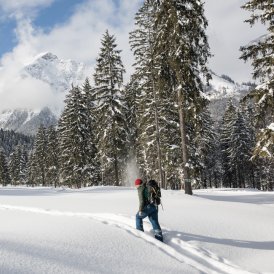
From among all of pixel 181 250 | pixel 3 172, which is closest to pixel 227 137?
pixel 3 172

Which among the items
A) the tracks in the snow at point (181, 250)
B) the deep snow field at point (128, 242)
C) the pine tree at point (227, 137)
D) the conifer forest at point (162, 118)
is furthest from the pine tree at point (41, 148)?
the tracks in the snow at point (181, 250)

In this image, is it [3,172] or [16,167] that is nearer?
[3,172]

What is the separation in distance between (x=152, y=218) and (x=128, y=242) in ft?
4.20

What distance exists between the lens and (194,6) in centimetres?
2198

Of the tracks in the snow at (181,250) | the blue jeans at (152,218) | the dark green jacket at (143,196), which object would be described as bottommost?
the tracks in the snow at (181,250)

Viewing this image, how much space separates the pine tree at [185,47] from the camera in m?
21.9

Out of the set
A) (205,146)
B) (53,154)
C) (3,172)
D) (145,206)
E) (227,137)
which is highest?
(227,137)

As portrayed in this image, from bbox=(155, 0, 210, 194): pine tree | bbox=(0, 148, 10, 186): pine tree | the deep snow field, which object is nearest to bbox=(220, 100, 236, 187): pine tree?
bbox=(155, 0, 210, 194): pine tree

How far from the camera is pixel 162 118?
37344mm

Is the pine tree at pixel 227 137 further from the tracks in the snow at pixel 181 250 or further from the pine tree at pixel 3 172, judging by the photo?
the tracks in the snow at pixel 181 250

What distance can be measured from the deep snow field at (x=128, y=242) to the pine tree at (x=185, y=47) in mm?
8604

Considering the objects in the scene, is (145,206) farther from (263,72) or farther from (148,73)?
(148,73)

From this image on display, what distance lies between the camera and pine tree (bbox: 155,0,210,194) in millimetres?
21906

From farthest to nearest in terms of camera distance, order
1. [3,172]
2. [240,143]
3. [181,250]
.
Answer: [3,172] < [240,143] < [181,250]
